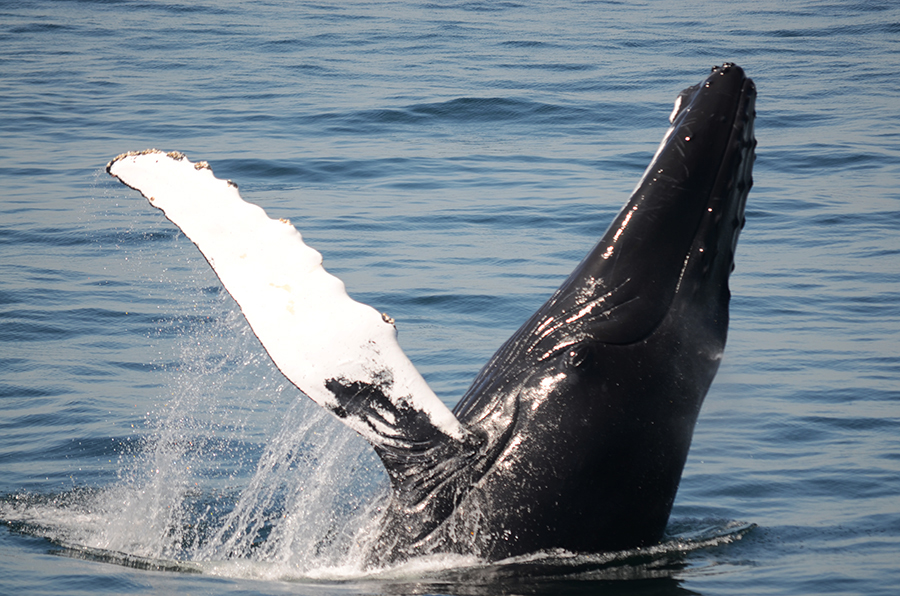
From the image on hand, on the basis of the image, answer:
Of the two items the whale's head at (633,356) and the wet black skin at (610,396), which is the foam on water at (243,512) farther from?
the whale's head at (633,356)

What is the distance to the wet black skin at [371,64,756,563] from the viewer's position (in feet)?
20.9

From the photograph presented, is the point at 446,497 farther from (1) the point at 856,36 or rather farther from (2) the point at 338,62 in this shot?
(1) the point at 856,36

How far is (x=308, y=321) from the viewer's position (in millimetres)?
6309

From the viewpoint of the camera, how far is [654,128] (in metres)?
25.9

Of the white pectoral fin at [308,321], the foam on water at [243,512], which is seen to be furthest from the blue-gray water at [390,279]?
the white pectoral fin at [308,321]

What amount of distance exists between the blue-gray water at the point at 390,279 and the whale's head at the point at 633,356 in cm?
47

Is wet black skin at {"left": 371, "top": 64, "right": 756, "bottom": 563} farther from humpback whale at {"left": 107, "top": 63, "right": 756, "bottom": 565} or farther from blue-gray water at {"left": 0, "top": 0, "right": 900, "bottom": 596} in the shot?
blue-gray water at {"left": 0, "top": 0, "right": 900, "bottom": 596}

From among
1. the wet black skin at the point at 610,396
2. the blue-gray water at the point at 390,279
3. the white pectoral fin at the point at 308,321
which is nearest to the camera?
the white pectoral fin at the point at 308,321

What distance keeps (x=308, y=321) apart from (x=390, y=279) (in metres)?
9.25

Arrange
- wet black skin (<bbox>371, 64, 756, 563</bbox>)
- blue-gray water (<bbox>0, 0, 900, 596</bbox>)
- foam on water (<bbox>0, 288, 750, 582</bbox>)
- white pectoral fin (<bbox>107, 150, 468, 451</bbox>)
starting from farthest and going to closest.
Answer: blue-gray water (<bbox>0, 0, 900, 596</bbox>) < foam on water (<bbox>0, 288, 750, 582</bbox>) < wet black skin (<bbox>371, 64, 756, 563</bbox>) < white pectoral fin (<bbox>107, 150, 468, 451</bbox>)

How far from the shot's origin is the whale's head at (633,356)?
6.38m

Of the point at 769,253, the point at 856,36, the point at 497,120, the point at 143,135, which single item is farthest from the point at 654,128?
the point at 856,36

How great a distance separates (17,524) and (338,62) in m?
27.4

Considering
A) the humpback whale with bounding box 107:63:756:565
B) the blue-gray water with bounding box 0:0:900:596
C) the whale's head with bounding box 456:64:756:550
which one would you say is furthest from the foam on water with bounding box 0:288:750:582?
the whale's head with bounding box 456:64:756:550
